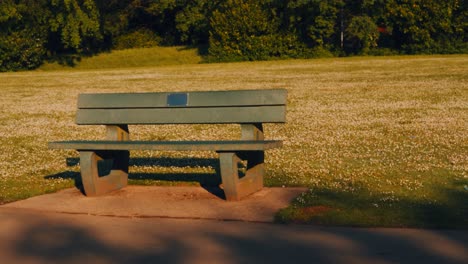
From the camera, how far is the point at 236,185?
7.76 meters

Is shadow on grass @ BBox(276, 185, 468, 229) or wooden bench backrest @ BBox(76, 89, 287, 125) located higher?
wooden bench backrest @ BBox(76, 89, 287, 125)

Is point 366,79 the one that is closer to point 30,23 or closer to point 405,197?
point 405,197

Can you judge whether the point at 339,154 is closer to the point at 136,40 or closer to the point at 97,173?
the point at 97,173

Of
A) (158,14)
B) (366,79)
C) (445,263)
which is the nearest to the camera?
(445,263)

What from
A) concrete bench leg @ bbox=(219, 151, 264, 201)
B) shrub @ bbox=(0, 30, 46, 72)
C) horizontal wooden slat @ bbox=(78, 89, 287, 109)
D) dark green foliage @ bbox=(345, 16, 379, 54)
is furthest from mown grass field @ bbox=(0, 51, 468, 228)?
shrub @ bbox=(0, 30, 46, 72)

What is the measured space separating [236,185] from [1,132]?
30.6 feet

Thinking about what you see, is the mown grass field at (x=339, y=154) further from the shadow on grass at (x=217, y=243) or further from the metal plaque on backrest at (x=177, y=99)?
the metal plaque on backrest at (x=177, y=99)

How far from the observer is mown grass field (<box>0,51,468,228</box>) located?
743 cm

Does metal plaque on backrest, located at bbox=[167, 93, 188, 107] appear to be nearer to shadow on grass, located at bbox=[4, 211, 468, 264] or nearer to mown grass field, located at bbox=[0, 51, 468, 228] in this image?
mown grass field, located at bbox=[0, 51, 468, 228]

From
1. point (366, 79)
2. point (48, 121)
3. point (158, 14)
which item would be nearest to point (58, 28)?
point (158, 14)

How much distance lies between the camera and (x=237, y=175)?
25.6ft

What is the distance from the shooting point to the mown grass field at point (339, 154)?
293 inches

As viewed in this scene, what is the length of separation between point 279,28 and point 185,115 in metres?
47.0

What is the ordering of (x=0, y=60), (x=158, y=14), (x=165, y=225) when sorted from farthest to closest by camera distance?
(x=158, y=14) < (x=0, y=60) < (x=165, y=225)
